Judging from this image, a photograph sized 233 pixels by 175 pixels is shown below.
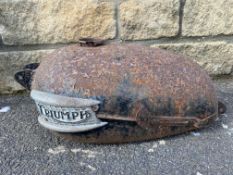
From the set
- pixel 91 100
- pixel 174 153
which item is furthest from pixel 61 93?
pixel 174 153

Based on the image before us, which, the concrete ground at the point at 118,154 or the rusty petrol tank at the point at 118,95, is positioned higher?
the rusty petrol tank at the point at 118,95

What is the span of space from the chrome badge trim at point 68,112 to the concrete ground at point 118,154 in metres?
0.09

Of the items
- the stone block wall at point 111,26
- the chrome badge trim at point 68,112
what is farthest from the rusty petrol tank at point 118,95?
the stone block wall at point 111,26

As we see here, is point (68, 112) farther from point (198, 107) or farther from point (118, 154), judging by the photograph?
point (198, 107)

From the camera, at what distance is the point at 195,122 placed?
43.2 inches

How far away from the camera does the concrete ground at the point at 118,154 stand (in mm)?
987

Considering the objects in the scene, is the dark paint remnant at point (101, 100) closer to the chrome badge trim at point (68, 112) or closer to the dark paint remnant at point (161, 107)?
the chrome badge trim at point (68, 112)

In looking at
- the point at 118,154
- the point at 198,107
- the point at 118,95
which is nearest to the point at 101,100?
the point at 118,95

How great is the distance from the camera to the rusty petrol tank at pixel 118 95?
3.35 ft

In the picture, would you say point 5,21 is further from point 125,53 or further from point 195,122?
point 195,122

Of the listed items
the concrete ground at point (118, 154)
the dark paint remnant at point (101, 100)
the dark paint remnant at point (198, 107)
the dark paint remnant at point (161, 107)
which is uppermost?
the dark paint remnant at point (101, 100)

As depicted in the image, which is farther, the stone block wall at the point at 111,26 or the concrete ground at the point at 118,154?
the stone block wall at the point at 111,26

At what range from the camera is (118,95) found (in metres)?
1.02

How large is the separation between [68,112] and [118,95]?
5.7 inches
